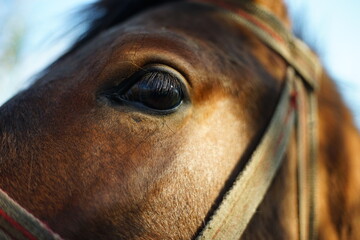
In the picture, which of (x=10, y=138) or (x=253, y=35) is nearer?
(x=10, y=138)

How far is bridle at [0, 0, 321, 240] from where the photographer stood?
3.87ft

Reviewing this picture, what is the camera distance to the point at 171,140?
1.40 m

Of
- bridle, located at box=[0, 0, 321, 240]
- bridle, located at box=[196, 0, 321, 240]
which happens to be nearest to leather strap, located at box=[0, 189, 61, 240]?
bridle, located at box=[0, 0, 321, 240]

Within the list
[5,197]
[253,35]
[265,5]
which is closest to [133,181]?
[5,197]

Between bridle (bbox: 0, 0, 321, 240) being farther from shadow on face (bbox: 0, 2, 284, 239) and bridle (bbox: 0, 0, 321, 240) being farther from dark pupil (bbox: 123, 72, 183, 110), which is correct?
dark pupil (bbox: 123, 72, 183, 110)

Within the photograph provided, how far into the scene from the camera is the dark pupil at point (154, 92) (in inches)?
55.6

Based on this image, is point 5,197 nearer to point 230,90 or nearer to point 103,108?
point 103,108

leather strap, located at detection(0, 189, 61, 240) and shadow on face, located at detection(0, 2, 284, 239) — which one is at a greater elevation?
shadow on face, located at detection(0, 2, 284, 239)

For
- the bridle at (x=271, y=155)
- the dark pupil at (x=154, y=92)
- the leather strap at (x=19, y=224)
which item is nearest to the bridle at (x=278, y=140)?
the bridle at (x=271, y=155)

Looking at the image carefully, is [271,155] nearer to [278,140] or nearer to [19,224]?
[278,140]

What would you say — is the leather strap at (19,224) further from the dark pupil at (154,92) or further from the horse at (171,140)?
the dark pupil at (154,92)

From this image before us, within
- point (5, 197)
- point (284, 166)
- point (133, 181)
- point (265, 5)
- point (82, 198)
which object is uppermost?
point (265, 5)

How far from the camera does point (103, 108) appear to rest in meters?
1.39

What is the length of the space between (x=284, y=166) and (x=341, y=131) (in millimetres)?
527
